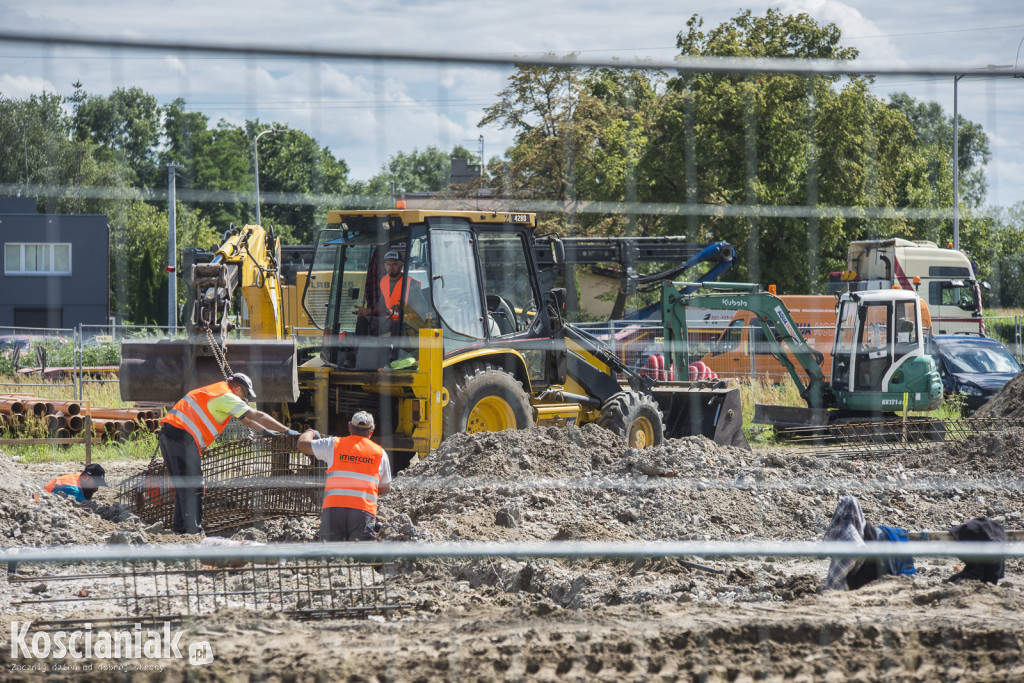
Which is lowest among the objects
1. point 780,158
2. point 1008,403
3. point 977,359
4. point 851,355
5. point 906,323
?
point 1008,403

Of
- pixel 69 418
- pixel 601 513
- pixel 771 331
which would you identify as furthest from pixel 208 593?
pixel 771 331

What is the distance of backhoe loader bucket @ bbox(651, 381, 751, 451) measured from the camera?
10938 millimetres

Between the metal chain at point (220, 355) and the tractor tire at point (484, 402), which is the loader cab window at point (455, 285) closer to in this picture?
the tractor tire at point (484, 402)

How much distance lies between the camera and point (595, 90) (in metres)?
2.75

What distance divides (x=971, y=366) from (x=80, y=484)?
524 inches

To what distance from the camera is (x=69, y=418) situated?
13195 millimetres

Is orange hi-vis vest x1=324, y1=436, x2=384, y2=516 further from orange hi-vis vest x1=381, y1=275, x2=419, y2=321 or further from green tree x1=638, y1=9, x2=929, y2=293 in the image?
green tree x1=638, y1=9, x2=929, y2=293

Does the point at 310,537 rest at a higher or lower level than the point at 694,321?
lower

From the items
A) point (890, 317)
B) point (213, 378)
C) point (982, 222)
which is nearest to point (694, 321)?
point (890, 317)

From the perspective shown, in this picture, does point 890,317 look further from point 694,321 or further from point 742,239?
point 742,239

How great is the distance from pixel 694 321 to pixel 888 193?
36.3ft

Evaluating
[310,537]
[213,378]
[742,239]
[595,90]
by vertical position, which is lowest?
[310,537]

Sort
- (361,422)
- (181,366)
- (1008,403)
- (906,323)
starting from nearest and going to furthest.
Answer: (361,422) < (181,366) < (1008,403) < (906,323)

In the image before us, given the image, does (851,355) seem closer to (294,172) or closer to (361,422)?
(361,422)
